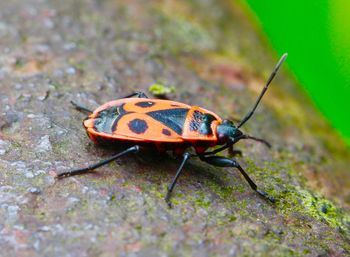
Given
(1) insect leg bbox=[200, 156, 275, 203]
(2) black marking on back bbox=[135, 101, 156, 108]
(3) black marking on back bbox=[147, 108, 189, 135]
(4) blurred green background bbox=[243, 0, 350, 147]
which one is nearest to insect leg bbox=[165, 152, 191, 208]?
(3) black marking on back bbox=[147, 108, 189, 135]

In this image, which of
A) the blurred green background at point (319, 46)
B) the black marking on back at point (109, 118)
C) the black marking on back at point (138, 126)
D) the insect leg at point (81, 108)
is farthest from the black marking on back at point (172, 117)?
the blurred green background at point (319, 46)

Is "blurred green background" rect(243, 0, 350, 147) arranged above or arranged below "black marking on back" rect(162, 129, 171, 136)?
above

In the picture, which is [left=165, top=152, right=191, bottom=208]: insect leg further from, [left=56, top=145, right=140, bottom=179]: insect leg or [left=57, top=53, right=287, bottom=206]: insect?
[left=56, top=145, right=140, bottom=179]: insect leg

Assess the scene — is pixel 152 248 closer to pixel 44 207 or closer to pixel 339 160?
pixel 44 207

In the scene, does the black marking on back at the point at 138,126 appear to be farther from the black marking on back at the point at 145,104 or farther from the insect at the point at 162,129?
the black marking on back at the point at 145,104

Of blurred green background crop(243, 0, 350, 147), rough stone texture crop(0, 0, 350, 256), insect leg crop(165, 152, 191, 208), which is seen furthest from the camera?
blurred green background crop(243, 0, 350, 147)

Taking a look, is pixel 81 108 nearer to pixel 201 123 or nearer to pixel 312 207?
pixel 201 123

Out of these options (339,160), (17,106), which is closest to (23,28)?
(17,106)
